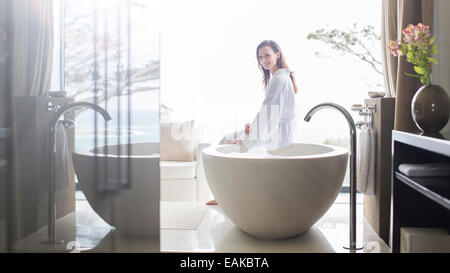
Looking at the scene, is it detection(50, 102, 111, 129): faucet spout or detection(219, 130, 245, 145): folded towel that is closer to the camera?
detection(50, 102, 111, 129): faucet spout

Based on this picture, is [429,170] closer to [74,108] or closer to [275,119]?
[275,119]

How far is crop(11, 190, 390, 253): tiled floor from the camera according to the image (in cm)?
163

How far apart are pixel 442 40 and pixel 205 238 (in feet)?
6.12

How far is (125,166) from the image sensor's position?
61.4 inches

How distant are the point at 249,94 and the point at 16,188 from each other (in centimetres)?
260

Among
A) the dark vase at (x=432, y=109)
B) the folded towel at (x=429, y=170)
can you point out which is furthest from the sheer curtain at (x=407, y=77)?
the folded towel at (x=429, y=170)

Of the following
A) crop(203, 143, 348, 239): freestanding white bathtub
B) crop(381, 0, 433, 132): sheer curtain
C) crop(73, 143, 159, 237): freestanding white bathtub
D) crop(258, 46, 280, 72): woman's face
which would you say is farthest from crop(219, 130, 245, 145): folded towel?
crop(73, 143, 159, 237): freestanding white bathtub

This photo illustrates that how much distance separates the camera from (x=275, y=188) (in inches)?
85.7

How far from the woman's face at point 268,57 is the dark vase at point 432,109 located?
1.32 m

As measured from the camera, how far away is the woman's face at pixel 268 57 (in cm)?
307

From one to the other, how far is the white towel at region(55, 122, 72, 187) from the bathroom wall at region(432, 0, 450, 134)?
209 cm

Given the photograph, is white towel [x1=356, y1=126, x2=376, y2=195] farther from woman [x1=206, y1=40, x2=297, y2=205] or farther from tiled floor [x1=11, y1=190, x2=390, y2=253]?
woman [x1=206, y1=40, x2=297, y2=205]

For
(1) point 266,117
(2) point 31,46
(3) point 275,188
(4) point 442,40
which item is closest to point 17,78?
(2) point 31,46
